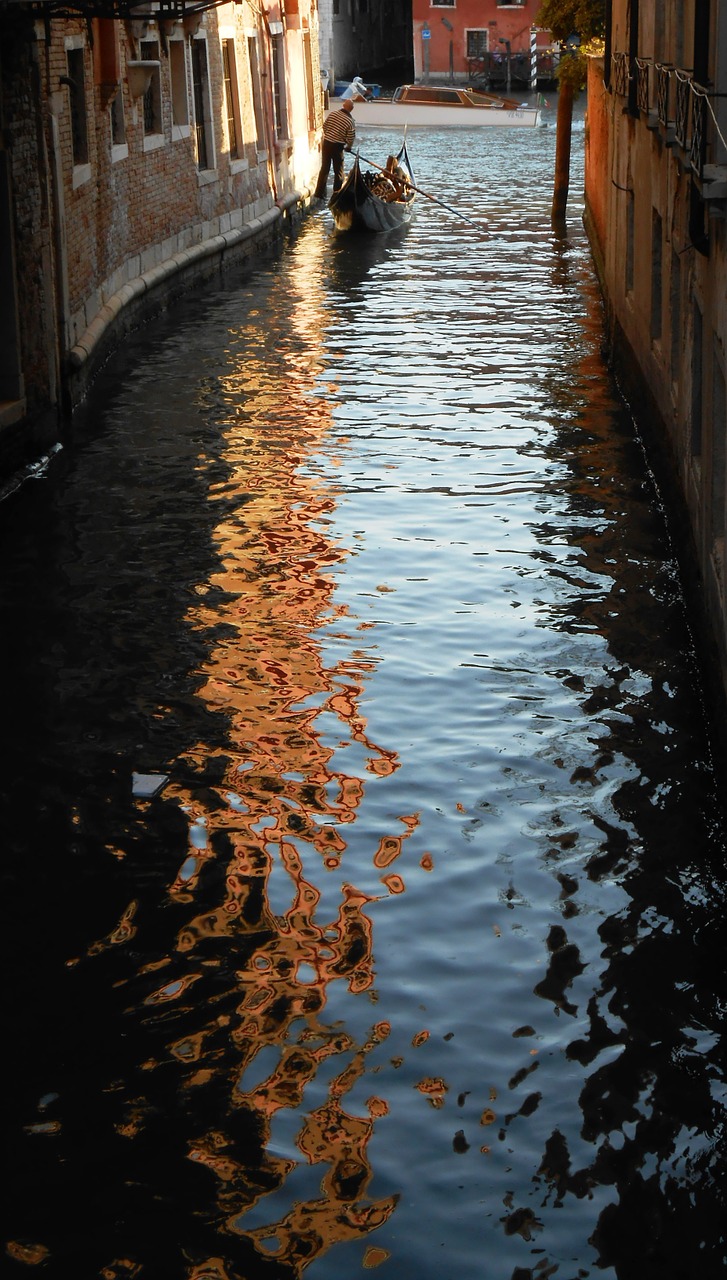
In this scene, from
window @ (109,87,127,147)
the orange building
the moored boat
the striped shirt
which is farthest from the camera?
the orange building

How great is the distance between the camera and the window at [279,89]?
1014 inches

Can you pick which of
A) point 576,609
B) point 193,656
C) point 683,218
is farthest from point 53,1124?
point 683,218

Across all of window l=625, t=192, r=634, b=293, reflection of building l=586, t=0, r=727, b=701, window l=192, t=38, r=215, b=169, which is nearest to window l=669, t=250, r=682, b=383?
reflection of building l=586, t=0, r=727, b=701

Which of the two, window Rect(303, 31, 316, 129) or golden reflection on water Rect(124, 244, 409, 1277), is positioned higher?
window Rect(303, 31, 316, 129)

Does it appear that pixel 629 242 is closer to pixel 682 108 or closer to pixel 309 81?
pixel 682 108

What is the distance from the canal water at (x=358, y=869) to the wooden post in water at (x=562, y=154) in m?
10.9

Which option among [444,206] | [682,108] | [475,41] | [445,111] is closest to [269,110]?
[444,206]

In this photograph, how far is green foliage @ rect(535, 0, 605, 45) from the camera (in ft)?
63.1

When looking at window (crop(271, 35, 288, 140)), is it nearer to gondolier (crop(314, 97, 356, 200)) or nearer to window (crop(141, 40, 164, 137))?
gondolier (crop(314, 97, 356, 200))

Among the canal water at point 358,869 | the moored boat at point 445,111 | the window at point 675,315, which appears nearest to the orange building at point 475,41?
the moored boat at point 445,111

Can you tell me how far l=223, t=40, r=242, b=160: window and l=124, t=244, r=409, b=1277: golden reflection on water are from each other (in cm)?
1245

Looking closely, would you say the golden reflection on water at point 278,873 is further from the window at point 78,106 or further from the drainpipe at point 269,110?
the drainpipe at point 269,110

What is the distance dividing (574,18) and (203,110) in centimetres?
425

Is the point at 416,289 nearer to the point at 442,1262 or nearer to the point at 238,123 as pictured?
the point at 238,123
